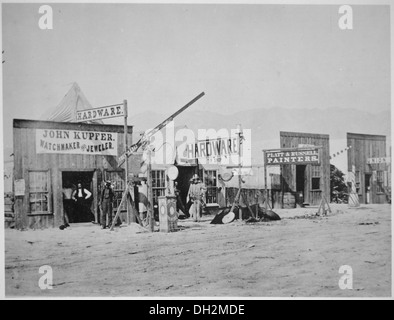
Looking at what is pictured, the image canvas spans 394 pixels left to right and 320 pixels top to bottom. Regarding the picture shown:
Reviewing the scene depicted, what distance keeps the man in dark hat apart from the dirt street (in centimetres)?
14

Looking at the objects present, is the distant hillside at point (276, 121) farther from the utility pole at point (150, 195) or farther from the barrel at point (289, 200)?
the barrel at point (289, 200)

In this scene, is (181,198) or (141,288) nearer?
(141,288)

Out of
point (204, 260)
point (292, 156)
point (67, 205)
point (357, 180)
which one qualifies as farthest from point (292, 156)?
point (67, 205)

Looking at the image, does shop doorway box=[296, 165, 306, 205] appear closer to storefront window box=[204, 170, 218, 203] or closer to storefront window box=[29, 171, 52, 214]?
storefront window box=[204, 170, 218, 203]

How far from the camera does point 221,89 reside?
568 cm

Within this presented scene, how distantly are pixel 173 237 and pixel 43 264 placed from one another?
1.44m

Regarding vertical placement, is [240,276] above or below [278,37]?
below

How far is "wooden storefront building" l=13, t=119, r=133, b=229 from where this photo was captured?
5.61 metres

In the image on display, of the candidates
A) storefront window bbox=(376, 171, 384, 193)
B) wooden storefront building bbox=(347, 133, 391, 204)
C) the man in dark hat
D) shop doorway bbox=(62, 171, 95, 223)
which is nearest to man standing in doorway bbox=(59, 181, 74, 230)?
shop doorway bbox=(62, 171, 95, 223)

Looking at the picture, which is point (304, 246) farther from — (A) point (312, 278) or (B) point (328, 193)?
(B) point (328, 193)

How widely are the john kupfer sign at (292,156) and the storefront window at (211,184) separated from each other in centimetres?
63

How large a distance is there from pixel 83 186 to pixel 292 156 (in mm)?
2427
